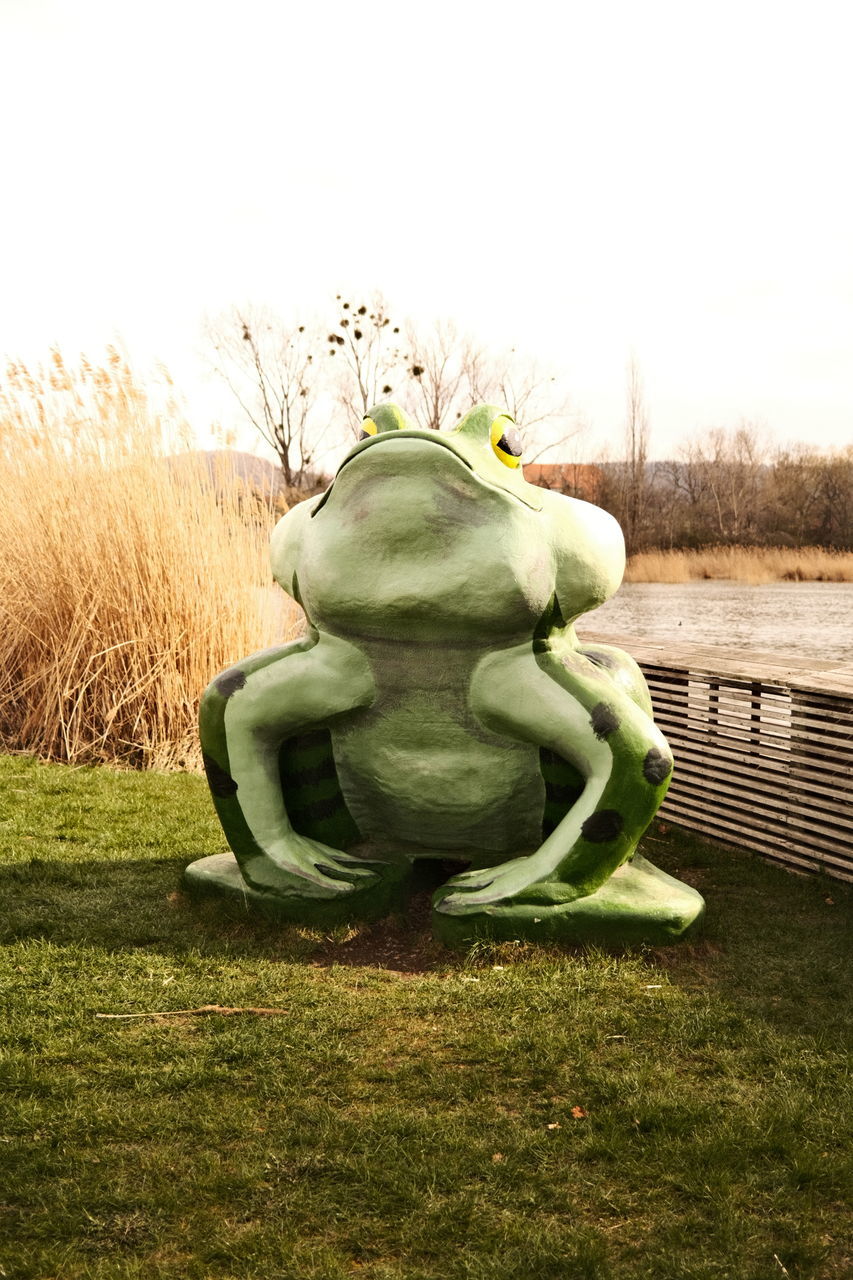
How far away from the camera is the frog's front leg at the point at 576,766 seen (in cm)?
306

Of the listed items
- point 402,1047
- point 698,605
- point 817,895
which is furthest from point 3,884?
point 698,605

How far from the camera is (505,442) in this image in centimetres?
327

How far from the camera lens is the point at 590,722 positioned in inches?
122

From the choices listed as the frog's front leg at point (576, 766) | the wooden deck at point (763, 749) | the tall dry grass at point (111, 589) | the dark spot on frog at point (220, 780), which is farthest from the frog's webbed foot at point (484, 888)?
the tall dry grass at point (111, 589)

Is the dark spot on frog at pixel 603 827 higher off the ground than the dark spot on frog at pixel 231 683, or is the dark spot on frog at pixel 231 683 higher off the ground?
the dark spot on frog at pixel 231 683

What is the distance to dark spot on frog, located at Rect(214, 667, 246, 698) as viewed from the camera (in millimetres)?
3342

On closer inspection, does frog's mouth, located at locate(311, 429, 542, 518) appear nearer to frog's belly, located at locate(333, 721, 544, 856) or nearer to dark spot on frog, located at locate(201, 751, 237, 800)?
frog's belly, located at locate(333, 721, 544, 856)

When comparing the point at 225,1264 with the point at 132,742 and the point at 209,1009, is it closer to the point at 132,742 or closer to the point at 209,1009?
A: the point at 209,1009

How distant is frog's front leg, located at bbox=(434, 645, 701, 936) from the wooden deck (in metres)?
1.21

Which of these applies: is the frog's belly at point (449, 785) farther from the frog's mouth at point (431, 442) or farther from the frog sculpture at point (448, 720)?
the frog's mouth at point (431, 442)

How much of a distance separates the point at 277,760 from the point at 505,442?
118 centimetres

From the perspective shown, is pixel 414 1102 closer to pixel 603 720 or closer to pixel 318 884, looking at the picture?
pixel 318 884

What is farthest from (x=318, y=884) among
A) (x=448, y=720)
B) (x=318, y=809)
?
(x=448, y=720)

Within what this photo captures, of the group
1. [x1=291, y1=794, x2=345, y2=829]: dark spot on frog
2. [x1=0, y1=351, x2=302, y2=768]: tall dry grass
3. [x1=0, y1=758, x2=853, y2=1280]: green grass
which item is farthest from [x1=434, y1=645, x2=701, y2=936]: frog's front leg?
[x1=0, y1=351, x2=302, y2=768]: tall dry grass
